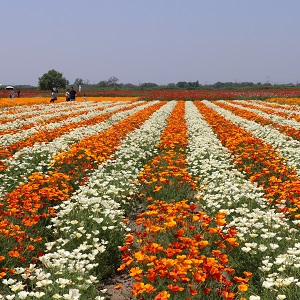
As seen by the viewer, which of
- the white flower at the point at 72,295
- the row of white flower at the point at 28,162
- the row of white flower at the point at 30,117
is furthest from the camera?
the row of white flower at the point at 30,117

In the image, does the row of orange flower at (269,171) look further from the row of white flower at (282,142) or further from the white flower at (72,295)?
the white flower at (72,295)

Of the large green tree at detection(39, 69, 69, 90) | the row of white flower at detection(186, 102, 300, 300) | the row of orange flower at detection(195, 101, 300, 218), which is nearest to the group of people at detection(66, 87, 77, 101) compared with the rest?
the row of orange flower at detection(195, 101, 300, 218)

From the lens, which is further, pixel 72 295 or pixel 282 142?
pixel 282 142

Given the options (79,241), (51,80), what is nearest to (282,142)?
(79,241)

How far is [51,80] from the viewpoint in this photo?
114562mm

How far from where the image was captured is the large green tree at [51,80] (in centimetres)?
11438

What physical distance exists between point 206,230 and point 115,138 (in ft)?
26.4

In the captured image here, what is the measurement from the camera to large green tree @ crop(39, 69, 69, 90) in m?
114

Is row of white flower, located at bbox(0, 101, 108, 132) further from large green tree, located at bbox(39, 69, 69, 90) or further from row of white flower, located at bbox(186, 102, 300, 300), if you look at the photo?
large green tree, located at bbox(39, 69, 69, 90)

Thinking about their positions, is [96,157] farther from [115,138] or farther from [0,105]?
[0,105]

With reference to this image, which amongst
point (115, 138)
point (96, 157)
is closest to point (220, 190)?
point (96, 157)

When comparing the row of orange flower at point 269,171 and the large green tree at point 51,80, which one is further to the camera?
the large green tree at point 51,80

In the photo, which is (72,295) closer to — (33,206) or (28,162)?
(33,206)

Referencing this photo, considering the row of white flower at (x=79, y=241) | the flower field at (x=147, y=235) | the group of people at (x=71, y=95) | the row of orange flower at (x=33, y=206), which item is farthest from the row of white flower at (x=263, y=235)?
the group of people at (x=71, y=95)
